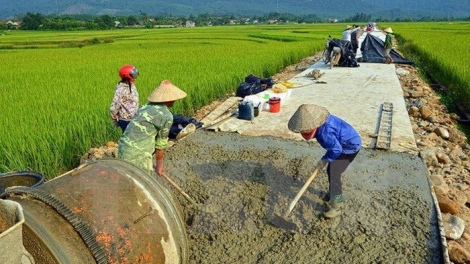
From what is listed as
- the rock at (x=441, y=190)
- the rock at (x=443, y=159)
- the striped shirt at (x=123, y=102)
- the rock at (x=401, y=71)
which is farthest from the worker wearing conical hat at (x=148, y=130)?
the rock at (x=401, y=71)

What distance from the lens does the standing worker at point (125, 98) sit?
13.4 feet

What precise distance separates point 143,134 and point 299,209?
157cm

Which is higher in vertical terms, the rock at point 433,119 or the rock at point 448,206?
the rock at point 448,206

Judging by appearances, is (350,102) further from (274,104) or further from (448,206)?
(448,206)

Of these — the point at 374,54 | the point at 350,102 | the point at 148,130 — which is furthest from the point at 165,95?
the point at 374,54

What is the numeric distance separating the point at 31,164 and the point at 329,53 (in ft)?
32.3

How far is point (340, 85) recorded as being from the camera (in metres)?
8.97

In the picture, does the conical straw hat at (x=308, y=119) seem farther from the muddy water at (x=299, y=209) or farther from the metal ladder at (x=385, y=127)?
the metal ladder at (x=385, y=127)

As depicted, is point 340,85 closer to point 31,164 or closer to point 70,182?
point 31,164

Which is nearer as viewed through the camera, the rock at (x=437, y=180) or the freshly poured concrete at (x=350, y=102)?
the rock at (x=437, y=180)

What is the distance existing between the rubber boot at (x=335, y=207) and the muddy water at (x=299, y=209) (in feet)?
0.18

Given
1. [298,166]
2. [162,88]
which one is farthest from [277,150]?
[162,88]

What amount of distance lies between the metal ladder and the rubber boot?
1.78 metres

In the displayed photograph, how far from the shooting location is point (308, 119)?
3.04 meters
